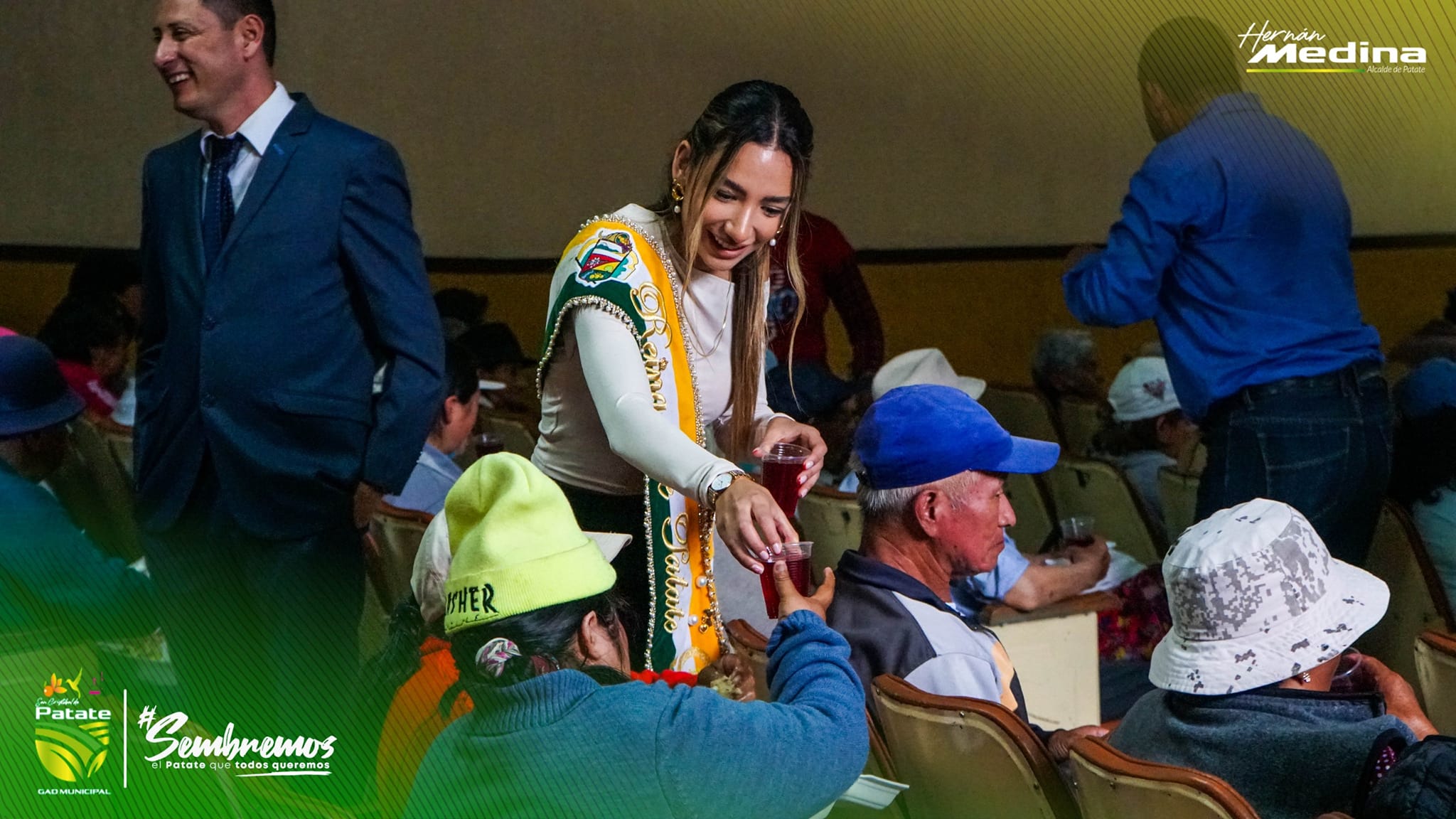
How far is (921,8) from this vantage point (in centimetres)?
457

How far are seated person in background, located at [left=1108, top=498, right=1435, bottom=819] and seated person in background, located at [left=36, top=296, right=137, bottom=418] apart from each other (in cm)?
300

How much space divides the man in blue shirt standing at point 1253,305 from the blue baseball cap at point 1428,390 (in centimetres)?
21

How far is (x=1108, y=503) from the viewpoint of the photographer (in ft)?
10.2

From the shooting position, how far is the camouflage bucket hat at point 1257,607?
57.2 inches

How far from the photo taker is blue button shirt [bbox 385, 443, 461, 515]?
113 inches

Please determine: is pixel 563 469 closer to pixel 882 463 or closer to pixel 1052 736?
pixel 882 463

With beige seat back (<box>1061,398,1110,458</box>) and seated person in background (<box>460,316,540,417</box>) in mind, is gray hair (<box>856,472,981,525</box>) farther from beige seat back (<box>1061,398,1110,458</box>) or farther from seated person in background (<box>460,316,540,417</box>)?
seated person in background (<box>460,316,540,417</box>)

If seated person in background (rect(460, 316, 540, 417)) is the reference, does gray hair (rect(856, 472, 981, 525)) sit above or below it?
above

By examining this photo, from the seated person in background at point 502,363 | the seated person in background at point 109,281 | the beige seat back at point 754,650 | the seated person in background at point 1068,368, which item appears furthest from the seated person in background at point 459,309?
the beige seat back at point 754,650

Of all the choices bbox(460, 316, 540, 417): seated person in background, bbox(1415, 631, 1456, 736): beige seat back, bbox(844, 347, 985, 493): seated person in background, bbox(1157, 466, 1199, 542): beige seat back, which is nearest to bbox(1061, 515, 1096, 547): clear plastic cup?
bbox(1157, 466, 1199, 542): beige seat back

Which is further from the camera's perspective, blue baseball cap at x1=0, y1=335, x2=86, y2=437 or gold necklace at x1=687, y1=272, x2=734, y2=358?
blue baseball cap at x1=0, y1=335, x2=86, y2=437

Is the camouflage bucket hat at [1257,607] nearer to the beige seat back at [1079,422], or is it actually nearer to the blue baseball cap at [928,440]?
the blue baseball cap at [928,440]

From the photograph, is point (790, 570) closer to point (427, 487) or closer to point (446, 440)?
point (427, 487)

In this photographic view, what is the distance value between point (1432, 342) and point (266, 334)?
8.27 feet
